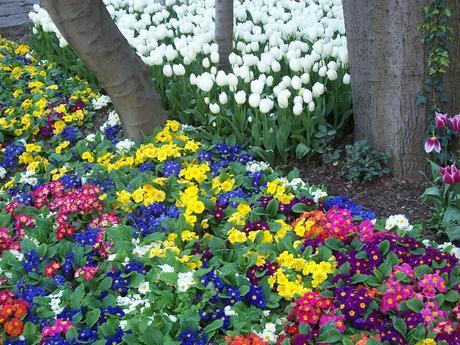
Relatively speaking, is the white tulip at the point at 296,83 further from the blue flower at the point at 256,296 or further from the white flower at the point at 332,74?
the blue flower at the point at 256,296

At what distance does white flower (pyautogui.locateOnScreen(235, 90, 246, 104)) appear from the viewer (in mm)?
3977

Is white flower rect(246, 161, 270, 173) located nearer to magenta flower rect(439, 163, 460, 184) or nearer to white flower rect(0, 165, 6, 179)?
magenta flower rect(439, 163, 460, 184)

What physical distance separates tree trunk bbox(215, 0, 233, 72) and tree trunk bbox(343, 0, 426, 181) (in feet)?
4.17

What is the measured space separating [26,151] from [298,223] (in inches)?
92.2

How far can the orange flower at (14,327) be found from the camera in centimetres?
271

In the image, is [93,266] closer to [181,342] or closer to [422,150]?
[181,342]

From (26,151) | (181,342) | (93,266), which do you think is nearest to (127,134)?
(26,151)

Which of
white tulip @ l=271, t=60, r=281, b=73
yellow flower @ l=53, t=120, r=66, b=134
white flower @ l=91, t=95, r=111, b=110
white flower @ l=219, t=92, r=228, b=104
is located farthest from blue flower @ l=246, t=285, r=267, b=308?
white flower @ l=91, t=95, r=111, b=110

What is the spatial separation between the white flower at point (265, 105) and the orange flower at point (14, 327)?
1.93 m

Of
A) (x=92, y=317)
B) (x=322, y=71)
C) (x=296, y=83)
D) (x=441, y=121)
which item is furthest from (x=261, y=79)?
(x=92, y=317)

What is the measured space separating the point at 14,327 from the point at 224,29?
2.86m

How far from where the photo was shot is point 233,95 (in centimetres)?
431

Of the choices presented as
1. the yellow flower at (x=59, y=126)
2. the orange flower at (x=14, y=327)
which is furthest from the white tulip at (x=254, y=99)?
the orange flower at (x=14, y=327)

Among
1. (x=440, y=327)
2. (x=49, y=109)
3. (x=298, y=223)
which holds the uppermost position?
(x=49, y=109)
